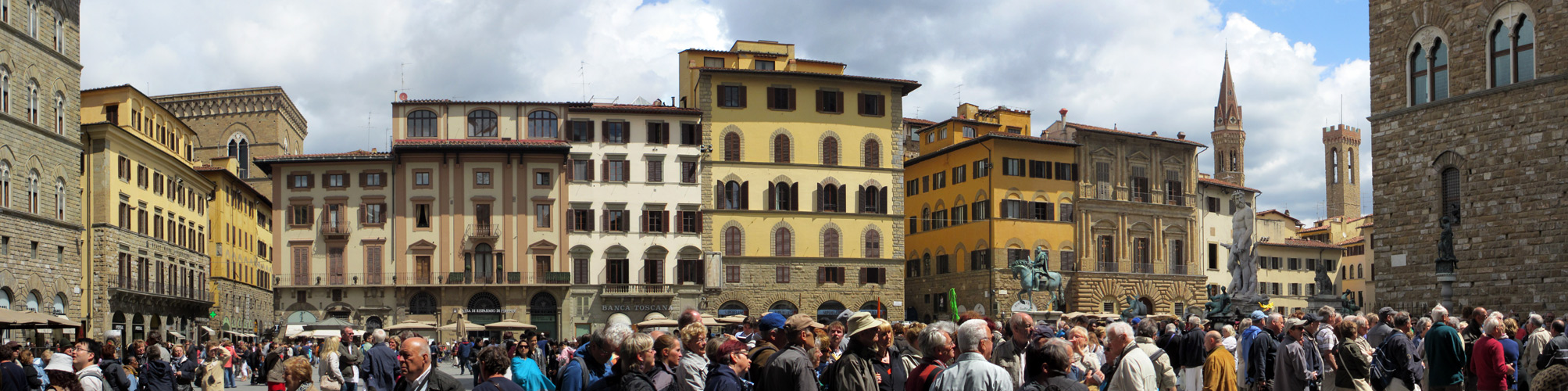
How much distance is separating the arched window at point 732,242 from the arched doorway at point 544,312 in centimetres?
693

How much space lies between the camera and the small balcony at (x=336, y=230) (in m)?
50.2

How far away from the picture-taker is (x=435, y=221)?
50.4 metres

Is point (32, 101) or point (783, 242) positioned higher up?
point (32, 101)

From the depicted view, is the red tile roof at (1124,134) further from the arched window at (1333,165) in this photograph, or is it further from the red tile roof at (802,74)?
the arched window at (1333,165)

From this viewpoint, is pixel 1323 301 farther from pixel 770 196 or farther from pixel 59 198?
pixel 59 198

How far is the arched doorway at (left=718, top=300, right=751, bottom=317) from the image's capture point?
51.7 meters

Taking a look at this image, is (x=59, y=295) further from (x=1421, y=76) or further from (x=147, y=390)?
(x=1421, y=76)

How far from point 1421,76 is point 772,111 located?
2699cm

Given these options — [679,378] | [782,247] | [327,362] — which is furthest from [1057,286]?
[679,378]

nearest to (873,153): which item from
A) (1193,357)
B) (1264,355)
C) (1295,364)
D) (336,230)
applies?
(336,230)

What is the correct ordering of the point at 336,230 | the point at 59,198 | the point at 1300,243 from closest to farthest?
1. the point at 59,198
2. the point at 336,230
3. the point at 1300,243

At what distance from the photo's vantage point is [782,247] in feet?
173

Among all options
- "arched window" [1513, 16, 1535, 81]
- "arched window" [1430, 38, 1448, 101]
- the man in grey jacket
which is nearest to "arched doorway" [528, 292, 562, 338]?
"arched window" [1430, 38, 1448, 101]

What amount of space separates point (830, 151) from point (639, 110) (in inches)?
314
